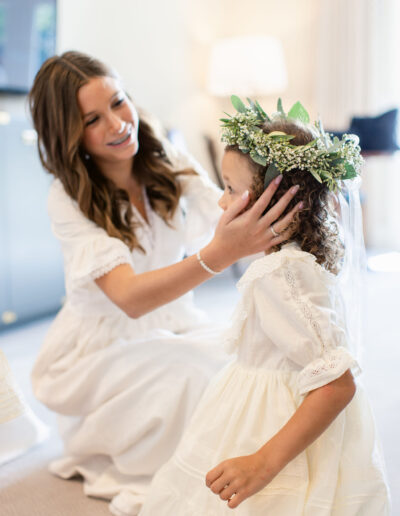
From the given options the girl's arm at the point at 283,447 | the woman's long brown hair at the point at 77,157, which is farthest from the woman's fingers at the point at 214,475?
the woman's long brown hair at the point at 77,157

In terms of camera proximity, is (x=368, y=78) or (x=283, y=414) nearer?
Answer: (x=283, y=414)

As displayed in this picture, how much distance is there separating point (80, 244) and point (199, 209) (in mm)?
387

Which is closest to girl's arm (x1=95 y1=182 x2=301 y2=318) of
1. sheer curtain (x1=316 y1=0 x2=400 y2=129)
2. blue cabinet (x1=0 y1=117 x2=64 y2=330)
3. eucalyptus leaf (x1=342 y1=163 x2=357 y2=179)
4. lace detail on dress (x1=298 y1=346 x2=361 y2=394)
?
eucalyptus leaf (x1=342 y1=163 x2=357 y2=179)

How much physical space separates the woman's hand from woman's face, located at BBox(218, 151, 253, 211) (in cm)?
3

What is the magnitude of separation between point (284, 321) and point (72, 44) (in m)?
3.00

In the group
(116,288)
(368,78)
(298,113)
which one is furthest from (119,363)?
(368,78)

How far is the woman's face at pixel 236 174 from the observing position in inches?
41.9

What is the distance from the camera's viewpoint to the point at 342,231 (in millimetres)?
1197

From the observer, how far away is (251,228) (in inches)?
41.9

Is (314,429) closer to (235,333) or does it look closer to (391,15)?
(235,333)

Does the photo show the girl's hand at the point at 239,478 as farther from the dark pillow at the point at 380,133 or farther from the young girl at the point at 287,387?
the dark pillow at the point at 380,133

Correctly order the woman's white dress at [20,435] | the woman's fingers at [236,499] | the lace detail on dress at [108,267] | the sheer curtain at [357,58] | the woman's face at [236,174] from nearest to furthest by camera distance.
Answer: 1. the woman's fingers at [236,499]
2. the woman's face at [236,174]
3. the lace detail on dress at [108,267]
4. the woman's white dress at [20,435]
5. the sheer curtain at [357,58]

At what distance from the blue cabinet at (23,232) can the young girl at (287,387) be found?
2115mm

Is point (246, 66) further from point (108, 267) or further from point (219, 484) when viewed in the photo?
point (219, 484)
